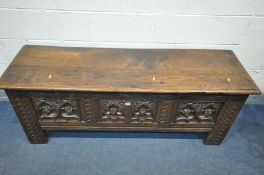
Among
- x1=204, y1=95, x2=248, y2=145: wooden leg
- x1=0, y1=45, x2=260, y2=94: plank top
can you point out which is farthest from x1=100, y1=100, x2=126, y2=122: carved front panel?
x1=204, y1=95, x2=248, y2=145: wooden leg

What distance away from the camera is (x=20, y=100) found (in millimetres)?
1219

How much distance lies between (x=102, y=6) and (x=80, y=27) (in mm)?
218

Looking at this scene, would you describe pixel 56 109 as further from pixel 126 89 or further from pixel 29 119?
pixel 126 89

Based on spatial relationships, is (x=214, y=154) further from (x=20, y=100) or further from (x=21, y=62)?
(x=21, y=62)

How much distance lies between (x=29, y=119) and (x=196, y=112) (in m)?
1.10

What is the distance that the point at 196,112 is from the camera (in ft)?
4.53

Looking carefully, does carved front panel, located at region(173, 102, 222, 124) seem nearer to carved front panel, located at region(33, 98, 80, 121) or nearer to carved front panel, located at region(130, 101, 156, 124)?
carved front panel, located at region(130, 101, 156, 124)

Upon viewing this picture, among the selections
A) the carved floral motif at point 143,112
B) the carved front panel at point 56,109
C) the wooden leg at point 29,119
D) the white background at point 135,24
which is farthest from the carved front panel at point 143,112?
the wooden leg at point 29,119

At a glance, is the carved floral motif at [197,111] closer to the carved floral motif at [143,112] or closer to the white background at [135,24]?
the carved floral motif at [143,112]

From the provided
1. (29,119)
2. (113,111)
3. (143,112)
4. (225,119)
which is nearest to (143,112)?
(143,112)

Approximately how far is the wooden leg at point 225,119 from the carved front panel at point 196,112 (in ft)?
0.14

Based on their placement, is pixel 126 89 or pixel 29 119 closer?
pixel 126 89

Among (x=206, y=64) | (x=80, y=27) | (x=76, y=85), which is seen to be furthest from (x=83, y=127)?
(x=206, y=64)

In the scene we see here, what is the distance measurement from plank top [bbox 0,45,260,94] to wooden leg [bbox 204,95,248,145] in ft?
0.34
